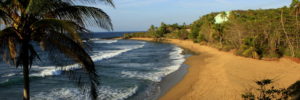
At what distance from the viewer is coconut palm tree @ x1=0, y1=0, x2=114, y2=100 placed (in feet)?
13.0

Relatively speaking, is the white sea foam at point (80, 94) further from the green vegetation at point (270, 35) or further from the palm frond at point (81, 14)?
the green vegetation at point (270, 35)

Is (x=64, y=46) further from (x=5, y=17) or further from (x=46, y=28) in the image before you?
(x=5, y=17)

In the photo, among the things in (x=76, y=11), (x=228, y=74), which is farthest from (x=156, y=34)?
(x=76, y=11)

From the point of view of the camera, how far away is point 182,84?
581 inches

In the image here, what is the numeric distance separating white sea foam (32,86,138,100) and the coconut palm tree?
7698 mm

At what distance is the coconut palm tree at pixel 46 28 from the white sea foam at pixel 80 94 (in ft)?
25.3

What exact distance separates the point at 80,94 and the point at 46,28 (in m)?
9.01

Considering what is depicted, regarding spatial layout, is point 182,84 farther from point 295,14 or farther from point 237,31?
point 237,31

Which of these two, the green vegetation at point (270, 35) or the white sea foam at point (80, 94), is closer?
the white sea foam at point (80, 94)

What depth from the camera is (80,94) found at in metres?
12.6

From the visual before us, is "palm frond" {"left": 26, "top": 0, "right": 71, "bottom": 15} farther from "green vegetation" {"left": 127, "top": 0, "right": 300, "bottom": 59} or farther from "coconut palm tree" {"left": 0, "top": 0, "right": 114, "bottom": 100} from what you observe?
"green vegetation" {"left": 127, "top": 0, "right": 300, "bottom": 59}

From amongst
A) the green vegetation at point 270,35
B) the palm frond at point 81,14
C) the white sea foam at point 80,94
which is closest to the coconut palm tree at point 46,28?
the palm frond at point 81,14

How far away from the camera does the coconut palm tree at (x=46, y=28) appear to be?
3947 millimetres

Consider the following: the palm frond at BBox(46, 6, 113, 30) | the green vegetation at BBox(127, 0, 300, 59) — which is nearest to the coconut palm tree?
the palm frond at BBox(46, 6, 113, 30)
